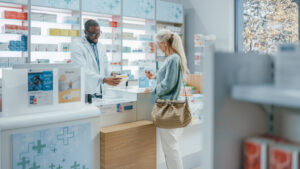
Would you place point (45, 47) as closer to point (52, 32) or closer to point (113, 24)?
point (52, 32)

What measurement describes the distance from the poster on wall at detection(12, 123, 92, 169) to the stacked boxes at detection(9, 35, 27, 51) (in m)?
2.83

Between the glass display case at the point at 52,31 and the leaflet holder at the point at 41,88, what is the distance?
269 centimetres

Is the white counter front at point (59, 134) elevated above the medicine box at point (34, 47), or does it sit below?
below

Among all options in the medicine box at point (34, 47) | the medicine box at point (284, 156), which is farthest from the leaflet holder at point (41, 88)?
the medicine box at point (34, 47)

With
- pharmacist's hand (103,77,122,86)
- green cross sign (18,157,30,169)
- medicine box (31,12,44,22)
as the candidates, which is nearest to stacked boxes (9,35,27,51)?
medicine box (31,12,44,22)

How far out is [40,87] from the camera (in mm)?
2330

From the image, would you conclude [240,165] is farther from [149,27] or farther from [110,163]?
[149,27]

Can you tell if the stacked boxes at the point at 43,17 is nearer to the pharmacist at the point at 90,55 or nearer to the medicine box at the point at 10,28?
the medicine box at the point at 10,28

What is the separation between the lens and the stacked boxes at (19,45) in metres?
4.62

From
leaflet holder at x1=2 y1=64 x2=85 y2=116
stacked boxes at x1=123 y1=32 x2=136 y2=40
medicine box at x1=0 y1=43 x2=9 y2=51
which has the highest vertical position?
stacked boxes at x1=123 y1=32 x2=136 y2=40

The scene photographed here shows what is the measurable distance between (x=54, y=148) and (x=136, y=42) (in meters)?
4.28

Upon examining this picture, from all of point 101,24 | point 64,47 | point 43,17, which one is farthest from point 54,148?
point 101,24

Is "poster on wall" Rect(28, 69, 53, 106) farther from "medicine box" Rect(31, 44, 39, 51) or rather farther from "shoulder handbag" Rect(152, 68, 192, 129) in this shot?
"medicine box" Rect(31, 44, 39, 51)

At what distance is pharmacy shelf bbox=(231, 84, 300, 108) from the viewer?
848 millimetres
